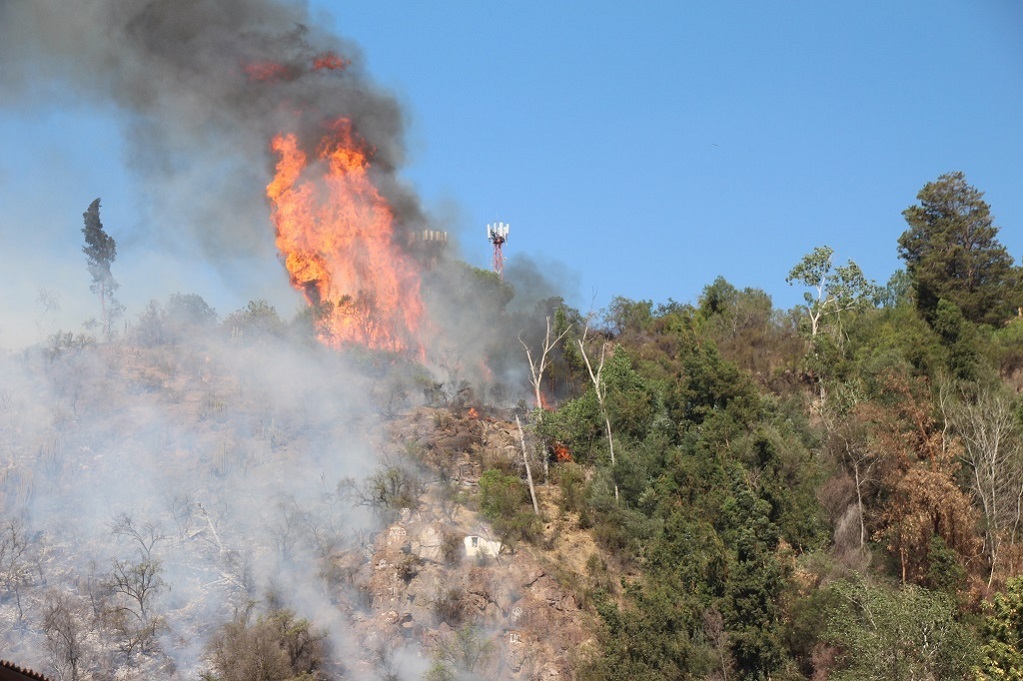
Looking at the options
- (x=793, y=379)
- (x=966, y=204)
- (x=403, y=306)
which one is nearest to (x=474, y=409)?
(x=403, y=306)

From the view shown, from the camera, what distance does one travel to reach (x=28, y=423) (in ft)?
160

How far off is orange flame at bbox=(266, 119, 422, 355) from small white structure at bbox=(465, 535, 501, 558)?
653 inches

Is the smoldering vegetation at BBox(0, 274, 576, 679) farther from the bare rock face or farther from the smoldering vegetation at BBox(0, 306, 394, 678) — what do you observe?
the bare rock face

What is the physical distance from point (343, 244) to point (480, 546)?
21.2 metres

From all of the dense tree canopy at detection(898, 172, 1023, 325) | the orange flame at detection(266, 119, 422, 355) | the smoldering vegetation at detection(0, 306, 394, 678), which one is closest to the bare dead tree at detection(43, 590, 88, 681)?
the smoldering vegetation at detection(0, 306, 394, 678)

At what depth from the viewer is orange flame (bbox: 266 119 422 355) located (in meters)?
61.5

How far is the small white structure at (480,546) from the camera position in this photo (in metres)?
46.2

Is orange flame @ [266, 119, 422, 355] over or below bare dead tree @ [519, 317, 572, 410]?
over

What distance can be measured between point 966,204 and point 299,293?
37.1 m

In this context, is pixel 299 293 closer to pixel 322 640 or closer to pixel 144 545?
pixel 144 545

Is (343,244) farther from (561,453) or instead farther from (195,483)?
(195,483)

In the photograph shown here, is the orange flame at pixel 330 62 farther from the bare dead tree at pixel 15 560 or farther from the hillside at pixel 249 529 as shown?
the bare dead tree at pixel 15 560

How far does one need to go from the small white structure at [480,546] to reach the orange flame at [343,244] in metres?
16.6

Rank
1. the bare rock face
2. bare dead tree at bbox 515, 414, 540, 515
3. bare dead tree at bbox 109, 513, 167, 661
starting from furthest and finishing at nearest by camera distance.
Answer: bare dead tree at bbox 515, 414, 540, 515
the bare rock face
bare dead tree at bbox 109, 513, 167, 661
